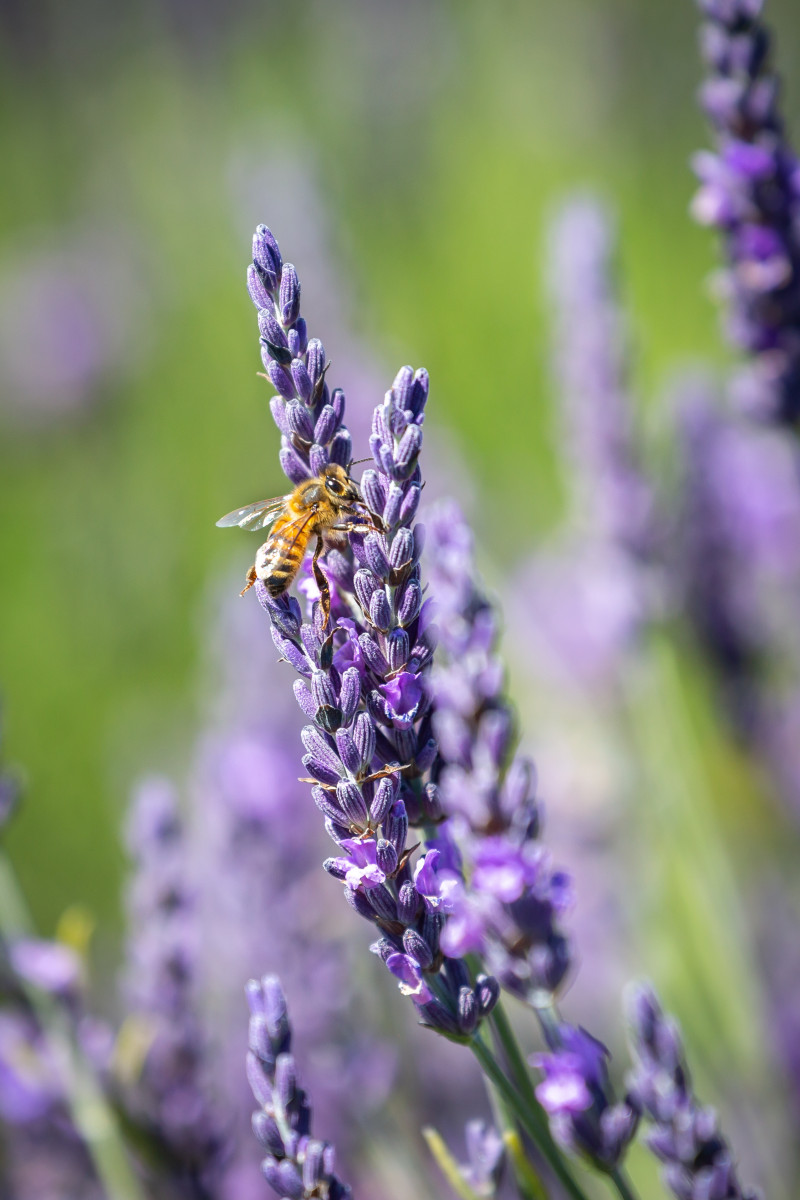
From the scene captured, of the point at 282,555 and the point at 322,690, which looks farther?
the point at 282,555

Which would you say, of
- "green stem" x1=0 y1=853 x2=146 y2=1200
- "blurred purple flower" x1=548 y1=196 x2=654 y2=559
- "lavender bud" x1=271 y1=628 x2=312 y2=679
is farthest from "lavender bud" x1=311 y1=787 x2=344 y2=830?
"blurred purple flower" x1=548 y1=196 x2=654 y2=559

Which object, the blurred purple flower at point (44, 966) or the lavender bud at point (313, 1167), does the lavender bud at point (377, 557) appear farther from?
the blurred purple flower at point (44, 966)

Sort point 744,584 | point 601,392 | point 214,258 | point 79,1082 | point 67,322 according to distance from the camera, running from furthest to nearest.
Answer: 1. point 214,258
2. point 67,322
3. point 744,584
4. point 601,392
5. point 79,1082

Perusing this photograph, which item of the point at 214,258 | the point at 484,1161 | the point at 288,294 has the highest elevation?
the point at 214,258

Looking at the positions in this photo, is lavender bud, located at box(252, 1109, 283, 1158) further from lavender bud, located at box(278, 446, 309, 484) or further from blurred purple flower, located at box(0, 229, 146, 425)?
blurred purple flower, located at box(0, 229, 146, 425)

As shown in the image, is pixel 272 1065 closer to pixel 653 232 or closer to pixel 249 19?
pixel 653 232

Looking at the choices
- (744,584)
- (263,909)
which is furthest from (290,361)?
(744,584)

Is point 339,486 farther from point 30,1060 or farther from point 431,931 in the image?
point 30,1060

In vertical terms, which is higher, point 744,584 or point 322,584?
point 744,584


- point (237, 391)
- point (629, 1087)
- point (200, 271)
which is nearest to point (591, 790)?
Result: point (629, 1087)
